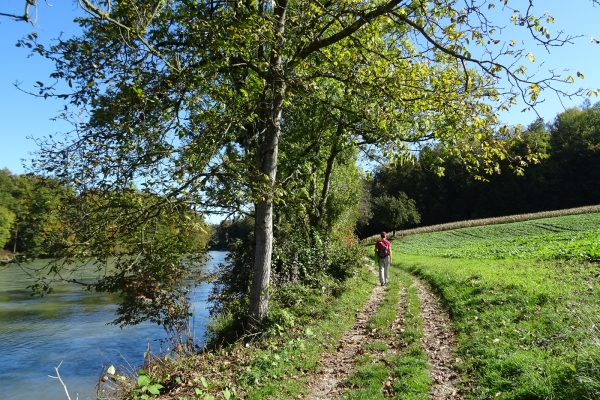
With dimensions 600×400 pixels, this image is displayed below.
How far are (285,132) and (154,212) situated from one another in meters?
6.11

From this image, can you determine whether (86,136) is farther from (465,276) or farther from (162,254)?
(465,276)

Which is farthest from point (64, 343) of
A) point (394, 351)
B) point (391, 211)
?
point (391, 211)

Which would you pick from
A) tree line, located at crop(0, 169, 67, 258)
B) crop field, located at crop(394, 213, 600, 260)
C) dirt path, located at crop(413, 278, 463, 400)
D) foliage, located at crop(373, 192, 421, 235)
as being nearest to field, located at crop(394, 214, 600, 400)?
dirt path, located at crop(413, 278, 463, 400)

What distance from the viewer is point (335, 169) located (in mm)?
21359

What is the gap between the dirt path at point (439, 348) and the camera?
17.9 ft

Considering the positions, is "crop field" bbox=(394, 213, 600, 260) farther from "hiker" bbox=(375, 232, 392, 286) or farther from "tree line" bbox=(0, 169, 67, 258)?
"tree line" bbox=(0, 169, 67, 258)

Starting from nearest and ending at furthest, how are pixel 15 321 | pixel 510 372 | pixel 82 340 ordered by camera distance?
pixel 510 372 < pixel 82 340 < pixel 15 321

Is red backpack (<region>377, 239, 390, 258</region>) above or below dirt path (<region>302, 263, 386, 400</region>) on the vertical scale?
above

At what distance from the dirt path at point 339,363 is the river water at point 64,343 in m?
3.92

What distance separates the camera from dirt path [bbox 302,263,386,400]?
5.77m

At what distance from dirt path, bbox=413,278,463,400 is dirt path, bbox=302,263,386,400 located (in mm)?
1291

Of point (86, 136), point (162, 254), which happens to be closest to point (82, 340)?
point (162, 254)

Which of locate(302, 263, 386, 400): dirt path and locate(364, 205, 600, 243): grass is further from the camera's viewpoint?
locate(364, 205, 600, 243): grass

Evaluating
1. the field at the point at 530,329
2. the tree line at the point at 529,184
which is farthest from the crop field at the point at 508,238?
the tree line at the point at 529,184
